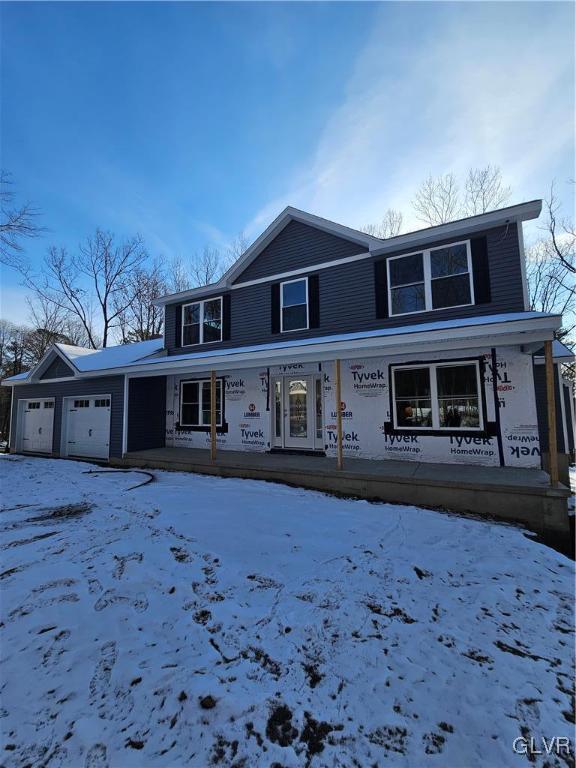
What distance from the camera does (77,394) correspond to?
1205 centimetres

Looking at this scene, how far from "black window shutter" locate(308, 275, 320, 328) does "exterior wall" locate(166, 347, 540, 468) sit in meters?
1.20

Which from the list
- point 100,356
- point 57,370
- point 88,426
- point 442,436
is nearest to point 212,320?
point 100,356

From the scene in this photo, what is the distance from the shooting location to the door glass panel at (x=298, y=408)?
9391mm

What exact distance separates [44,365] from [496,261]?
14.8m

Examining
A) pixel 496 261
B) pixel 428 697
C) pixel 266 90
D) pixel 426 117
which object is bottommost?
pixel 428 697

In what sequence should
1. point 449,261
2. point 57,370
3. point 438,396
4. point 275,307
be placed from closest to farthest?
point 438,396, point 449,261, point 275,307, point 57,370

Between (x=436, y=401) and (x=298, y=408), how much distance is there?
351 cm

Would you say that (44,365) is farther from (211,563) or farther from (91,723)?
(91,723)

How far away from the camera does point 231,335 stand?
10773 millimetres

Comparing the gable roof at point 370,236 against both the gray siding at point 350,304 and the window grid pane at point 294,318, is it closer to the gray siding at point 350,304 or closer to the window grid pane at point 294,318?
the gray siding at point 350,304

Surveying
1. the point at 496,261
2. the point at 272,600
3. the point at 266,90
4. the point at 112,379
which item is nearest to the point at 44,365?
the point at 112,379

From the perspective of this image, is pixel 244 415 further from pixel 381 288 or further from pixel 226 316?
pixel 381 288

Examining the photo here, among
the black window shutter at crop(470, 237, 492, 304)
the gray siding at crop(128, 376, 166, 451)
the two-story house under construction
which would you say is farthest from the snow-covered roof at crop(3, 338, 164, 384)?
the black window shutter at crop(470, 237, 492, 304)

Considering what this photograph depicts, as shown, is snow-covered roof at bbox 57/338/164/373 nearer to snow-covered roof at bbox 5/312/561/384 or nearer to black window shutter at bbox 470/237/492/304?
snow-covered roof at bbox 5/312/561/384
